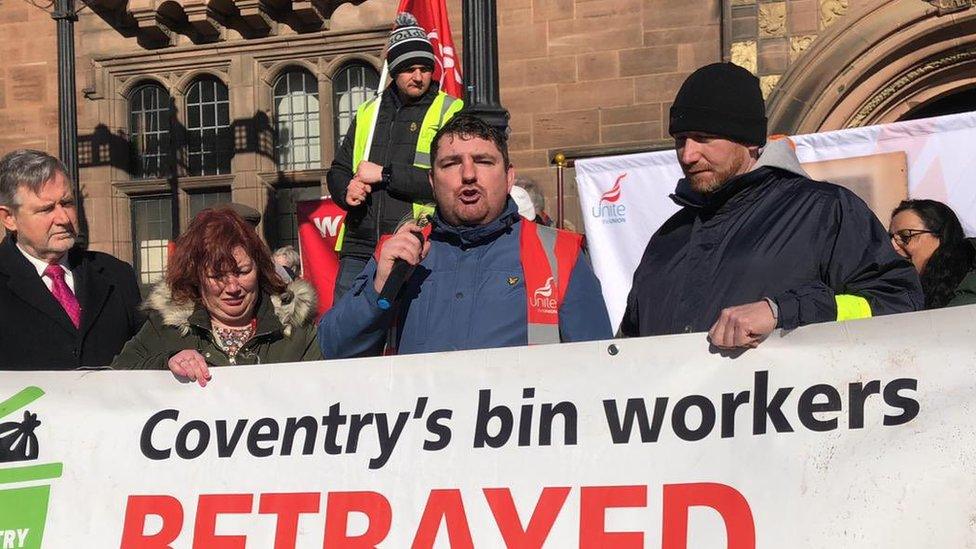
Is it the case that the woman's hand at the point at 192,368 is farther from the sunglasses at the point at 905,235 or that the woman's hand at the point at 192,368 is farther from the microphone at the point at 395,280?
the sunglasses at the point at 905,235

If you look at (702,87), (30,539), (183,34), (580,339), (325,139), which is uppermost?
(183,34)

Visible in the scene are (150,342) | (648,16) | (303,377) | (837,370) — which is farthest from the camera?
(648,16)

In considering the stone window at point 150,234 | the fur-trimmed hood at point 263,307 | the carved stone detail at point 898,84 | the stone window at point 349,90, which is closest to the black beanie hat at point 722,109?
the fur-trimmed hood at point 263,307

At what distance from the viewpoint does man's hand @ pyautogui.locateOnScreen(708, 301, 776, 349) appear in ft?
10.2

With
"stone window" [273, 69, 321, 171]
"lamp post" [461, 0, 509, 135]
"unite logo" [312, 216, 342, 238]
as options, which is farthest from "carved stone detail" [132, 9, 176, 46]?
"lamp post" [461, 0, 509, 135]

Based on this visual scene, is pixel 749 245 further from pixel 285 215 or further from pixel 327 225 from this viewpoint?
pixel 285 215

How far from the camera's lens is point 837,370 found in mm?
3109

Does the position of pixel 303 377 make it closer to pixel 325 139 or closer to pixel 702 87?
pixel 702 87

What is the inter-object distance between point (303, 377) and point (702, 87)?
128cm

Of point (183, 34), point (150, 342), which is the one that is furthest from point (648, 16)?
point (150, 342)

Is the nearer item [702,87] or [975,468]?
[975,468]

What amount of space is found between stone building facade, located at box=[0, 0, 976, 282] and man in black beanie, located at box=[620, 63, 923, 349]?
24.0 feet

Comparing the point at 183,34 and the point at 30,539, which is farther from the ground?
the point at 183,34

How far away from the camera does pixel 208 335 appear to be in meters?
4.12
